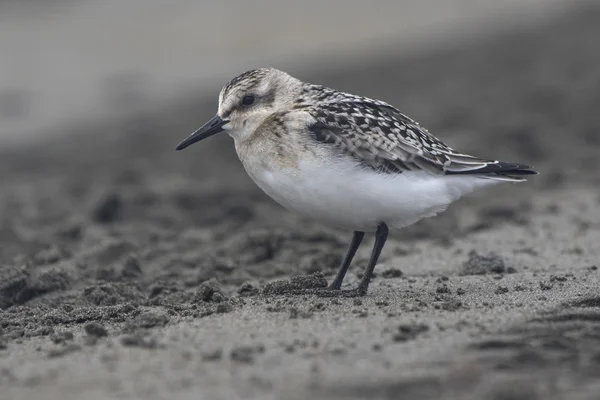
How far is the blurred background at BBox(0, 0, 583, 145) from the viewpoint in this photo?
1559 cm

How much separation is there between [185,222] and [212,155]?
3.09 metres

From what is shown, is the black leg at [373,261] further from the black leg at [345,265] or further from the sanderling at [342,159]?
the black leg at [345,265]

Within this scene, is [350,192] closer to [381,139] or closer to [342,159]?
[342,159]

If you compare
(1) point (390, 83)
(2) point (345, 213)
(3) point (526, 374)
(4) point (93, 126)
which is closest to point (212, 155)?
(4) point (93, 126)

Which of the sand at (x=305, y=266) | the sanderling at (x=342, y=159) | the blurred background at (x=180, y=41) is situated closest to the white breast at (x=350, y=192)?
the sanderling at (x=342, y=159)

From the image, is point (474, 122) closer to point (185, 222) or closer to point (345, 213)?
point (185, 222)

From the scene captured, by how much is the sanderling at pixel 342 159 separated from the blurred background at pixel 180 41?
817 centimetres

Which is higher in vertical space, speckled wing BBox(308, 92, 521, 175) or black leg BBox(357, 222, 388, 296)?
speckled wing BBox(308, 92, 521, 175)

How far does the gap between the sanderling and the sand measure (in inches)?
21.9

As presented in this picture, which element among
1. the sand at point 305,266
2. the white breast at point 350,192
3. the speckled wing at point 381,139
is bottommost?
the sand at point 305,266

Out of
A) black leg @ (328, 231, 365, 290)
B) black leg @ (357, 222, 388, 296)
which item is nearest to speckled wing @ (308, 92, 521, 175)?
black leg @ (357, 222, 388, 296)

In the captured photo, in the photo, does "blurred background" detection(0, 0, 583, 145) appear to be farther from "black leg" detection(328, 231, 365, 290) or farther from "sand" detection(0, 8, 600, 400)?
→ "black leg" detection(328, 231, 365, 290)

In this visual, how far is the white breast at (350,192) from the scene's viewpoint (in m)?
6.40

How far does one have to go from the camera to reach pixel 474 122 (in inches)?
513
